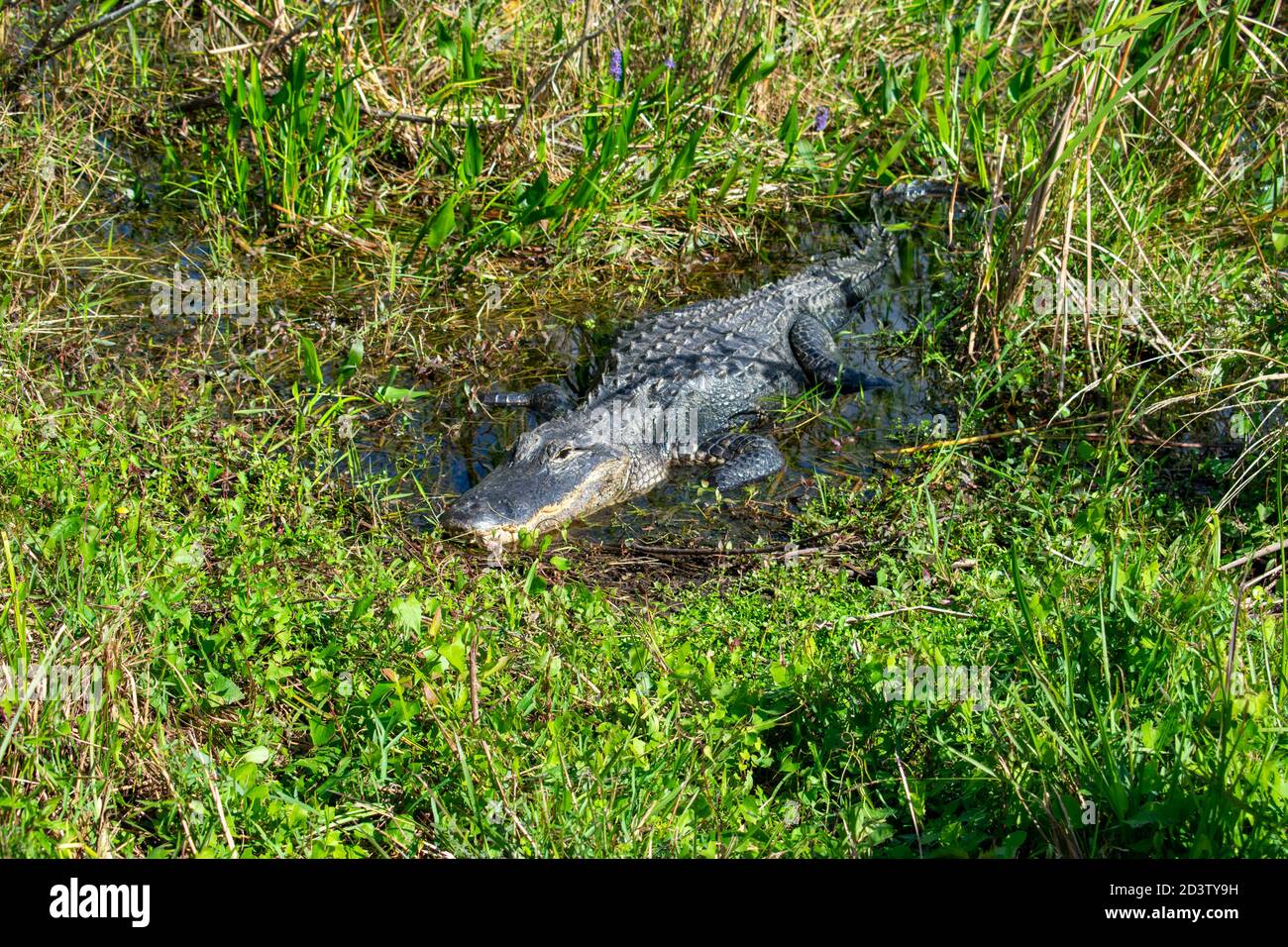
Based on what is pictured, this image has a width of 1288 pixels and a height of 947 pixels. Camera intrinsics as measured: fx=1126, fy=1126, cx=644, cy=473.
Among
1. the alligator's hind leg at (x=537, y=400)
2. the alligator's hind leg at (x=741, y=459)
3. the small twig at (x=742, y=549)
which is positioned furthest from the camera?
the alligator's hind leg at (x=537, y=400)

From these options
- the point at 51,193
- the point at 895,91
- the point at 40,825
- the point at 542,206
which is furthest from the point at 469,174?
the point at 40,825

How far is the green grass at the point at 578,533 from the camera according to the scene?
2418 mm

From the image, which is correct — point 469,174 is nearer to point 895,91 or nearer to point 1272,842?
point 895,91

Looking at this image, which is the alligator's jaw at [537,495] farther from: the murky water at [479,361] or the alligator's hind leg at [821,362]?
the alligator's hind leg at [821,362]

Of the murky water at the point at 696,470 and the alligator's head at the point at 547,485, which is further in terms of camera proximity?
the murky water at the point at 696,470

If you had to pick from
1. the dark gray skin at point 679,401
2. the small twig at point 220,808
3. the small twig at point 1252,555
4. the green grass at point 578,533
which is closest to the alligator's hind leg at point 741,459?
the dark gray skin at point 679,401

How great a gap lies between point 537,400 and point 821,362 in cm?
146

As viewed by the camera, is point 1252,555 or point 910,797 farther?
point 1252,555

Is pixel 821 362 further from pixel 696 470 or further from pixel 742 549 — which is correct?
pixel 742 549

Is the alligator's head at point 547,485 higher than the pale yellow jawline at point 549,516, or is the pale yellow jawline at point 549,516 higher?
the alligator's head at point 547,485

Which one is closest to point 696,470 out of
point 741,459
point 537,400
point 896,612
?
point 741,459

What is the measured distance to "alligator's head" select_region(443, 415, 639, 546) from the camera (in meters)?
4.04

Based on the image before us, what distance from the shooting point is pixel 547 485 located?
14.2ft
